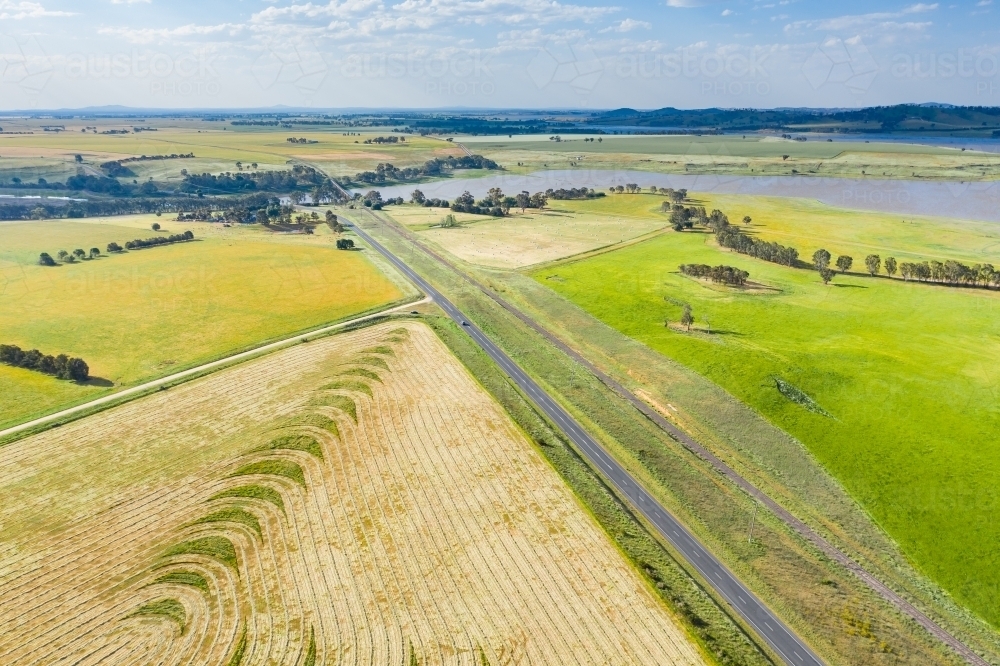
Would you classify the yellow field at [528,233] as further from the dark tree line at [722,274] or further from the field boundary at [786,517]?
the field boundary at [786,517]

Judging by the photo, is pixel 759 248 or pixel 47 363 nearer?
pixel 47 363

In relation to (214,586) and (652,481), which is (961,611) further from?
(214,586)

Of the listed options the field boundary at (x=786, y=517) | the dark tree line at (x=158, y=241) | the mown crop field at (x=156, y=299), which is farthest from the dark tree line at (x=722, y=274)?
the dark tree line at (x=158, y=241)

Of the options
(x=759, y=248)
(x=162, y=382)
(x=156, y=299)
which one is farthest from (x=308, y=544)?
(x=759, y=248)

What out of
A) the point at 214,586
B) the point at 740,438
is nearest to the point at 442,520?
the point at 214,586

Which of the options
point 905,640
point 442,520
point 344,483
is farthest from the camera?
point 344,483

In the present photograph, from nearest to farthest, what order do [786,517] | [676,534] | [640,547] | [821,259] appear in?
[640,547]
[676,534]
[786,517]
[821,259]

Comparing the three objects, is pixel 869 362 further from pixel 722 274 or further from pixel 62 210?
pixel 62 210
